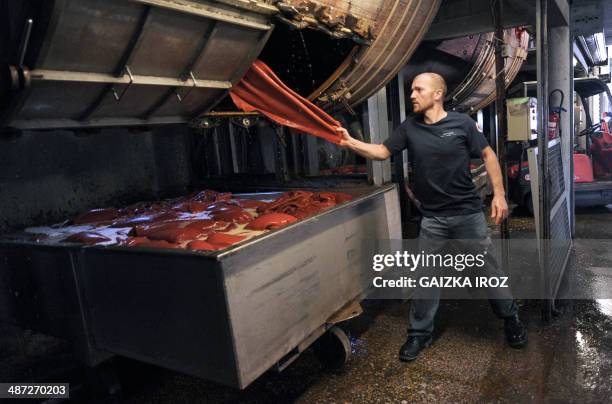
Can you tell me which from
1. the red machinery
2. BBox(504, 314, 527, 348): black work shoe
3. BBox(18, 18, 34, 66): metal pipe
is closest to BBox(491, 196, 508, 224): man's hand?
BBox(504, 314, 527, 348): black work shoe

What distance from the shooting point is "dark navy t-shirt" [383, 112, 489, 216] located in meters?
2.90

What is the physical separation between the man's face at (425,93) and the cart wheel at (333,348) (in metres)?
1.56

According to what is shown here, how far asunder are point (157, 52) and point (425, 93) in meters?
1.65

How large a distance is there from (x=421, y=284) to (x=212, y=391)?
60.2 inches

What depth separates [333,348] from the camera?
2887 mm

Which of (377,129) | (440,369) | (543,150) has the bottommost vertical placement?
(440,369)

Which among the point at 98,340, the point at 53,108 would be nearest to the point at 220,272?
the point at 98,340

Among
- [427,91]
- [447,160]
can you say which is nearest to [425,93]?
[427,91]

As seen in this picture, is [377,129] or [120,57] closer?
[120,57]

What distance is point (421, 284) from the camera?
10.0ft

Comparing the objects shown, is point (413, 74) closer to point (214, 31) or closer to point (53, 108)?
point (214, 31)

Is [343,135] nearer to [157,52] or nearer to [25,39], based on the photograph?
[157,52]

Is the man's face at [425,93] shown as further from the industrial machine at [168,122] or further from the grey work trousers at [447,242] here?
the grey work trousers at [447,242]

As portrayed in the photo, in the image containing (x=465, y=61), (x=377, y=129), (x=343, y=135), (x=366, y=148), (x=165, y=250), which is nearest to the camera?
(x=165, y=250)
